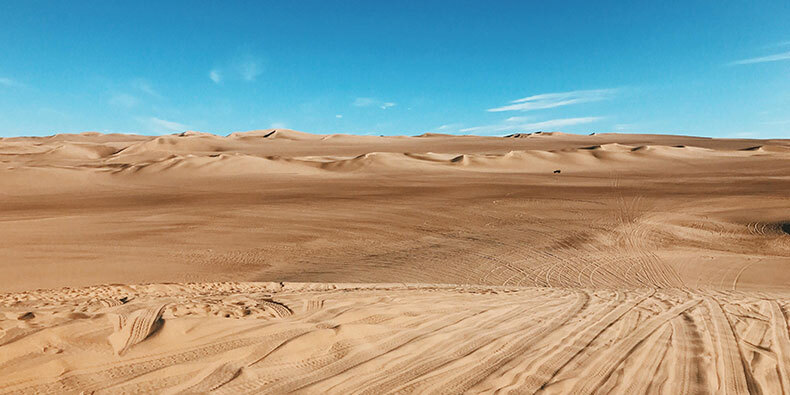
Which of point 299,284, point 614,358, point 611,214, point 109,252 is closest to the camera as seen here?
point 614,358

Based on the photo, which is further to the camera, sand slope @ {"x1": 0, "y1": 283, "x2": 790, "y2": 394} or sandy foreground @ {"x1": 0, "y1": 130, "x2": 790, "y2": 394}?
sandy foreground @ {"x1": 0, "y1": 130, "x2": 790, "y2": 394}

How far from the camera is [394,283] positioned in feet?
28.0

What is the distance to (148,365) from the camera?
3449mm

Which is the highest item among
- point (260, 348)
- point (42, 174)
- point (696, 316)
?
point (42, 174)

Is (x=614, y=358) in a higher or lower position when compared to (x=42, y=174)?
lower

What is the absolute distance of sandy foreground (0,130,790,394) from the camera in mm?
3670

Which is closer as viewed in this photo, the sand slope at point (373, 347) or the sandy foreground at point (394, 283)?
the sand slope at point (373, 347)

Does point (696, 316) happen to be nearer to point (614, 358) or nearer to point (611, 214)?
point (614, 358)

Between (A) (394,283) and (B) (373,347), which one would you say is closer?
(B) (373,347)

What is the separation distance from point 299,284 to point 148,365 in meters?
4.17

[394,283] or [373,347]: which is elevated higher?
[373,347]

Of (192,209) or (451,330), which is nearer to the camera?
(451,330)

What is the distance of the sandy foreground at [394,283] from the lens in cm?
367

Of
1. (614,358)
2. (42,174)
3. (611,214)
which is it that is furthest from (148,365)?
(42,174)
